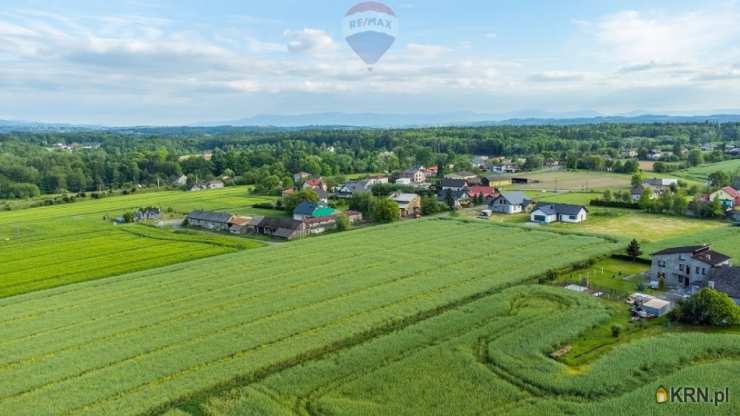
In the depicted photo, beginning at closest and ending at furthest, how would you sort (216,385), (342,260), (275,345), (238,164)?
(216,385) → (275,345) → (342,260) → (238,164)

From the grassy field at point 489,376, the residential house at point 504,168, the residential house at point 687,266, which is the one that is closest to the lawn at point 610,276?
the residential house at point 687,266

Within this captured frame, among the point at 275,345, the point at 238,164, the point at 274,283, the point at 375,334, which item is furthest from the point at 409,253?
the point at 238,164

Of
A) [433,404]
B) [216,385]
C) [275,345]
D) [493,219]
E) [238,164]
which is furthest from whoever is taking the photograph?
[238,164]

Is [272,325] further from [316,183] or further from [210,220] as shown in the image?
[316,183]

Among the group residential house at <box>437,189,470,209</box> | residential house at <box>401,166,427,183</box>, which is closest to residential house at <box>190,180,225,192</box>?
residential house at <box>401,166,427,183</box>

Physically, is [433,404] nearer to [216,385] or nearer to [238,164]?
[216,385]

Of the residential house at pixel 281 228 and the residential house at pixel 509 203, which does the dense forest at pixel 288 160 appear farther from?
the residential house at pixel 509 203
